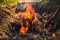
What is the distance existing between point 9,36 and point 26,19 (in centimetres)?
154

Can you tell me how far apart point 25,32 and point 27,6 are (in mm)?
2979

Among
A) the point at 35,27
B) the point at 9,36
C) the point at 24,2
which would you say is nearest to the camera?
the point at 9,36

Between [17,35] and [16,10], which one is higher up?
[16,10]

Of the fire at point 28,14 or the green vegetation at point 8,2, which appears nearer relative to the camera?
the fire at point 28,14

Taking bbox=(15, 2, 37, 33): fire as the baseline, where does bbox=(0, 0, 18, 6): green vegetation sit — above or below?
above

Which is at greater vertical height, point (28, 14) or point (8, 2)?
point (8, 2)

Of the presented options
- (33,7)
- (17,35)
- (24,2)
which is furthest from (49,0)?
(17,35)

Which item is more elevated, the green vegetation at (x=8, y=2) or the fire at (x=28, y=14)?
the green vegetation at (x=8, y=2)

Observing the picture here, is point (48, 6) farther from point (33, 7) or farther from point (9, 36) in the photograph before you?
point (9, 36)

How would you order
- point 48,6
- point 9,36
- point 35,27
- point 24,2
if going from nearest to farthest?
point 9,36, point 35,27, point 48,6, point 24,2

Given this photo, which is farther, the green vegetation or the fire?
the green vegetation

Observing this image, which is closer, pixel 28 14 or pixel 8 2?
pixel 28 14

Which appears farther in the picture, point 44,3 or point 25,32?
point 44,3

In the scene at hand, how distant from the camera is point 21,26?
Result: 1038 centimetres
